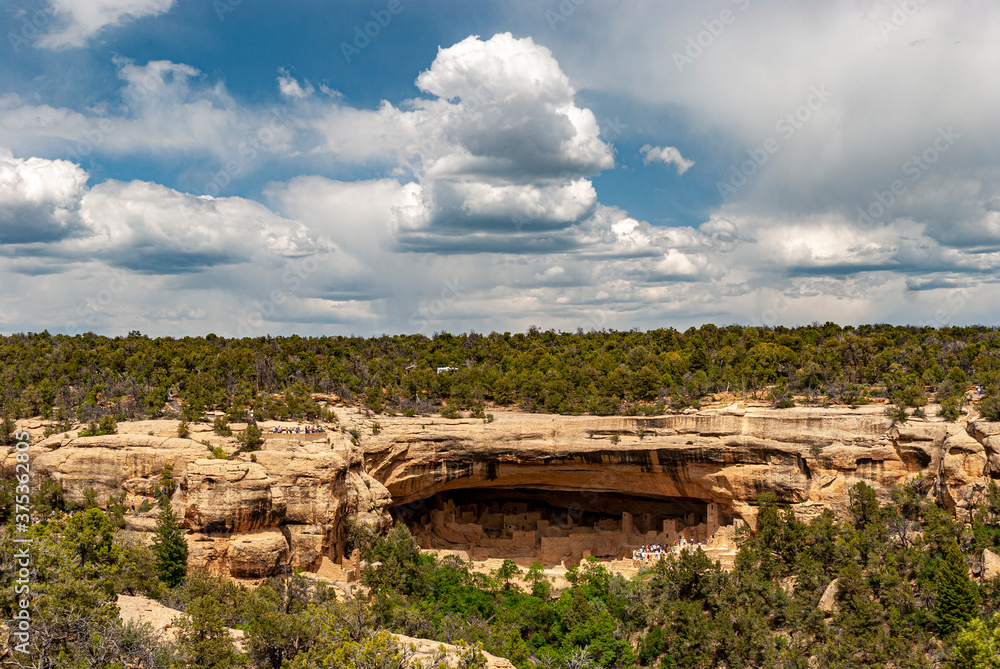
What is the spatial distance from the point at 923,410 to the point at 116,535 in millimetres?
37323

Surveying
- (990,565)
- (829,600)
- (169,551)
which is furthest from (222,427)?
(990,565)

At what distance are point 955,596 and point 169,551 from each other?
29347 millimetres

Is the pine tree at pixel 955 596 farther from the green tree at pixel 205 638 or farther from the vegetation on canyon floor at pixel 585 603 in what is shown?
the green tree at pixel 205 638

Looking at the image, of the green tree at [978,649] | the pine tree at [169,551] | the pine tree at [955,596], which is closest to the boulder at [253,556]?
the pine tree at [169,551]

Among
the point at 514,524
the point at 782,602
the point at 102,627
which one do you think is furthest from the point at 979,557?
the point at 102,627

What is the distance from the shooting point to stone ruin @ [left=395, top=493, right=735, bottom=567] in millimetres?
38031

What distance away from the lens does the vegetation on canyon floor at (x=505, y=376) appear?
38875 mm

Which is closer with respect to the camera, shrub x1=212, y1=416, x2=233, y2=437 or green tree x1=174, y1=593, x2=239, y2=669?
green tree x1=174, y1=593, x2=239, y2=669

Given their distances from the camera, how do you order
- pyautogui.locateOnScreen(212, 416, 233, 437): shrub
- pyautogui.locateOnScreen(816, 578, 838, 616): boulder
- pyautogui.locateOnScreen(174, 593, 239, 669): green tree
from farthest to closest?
1. pyautogui.locateOnScreen(212, 416, 233, 437): shrub
2. pyautogui.locateOnScreen(816, 578, 838, 616): boulder
3. pyautogui.locateOnScreen(174, 593, 239, 669): green tree

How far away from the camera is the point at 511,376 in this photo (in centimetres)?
4672

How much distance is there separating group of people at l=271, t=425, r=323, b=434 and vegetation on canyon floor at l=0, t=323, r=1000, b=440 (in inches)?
95.0

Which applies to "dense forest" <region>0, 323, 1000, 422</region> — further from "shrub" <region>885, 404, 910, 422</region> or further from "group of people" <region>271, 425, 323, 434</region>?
"group of people" <region>271, 425, 323, 434</region>

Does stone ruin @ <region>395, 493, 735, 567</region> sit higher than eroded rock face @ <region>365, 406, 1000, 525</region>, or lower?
lower

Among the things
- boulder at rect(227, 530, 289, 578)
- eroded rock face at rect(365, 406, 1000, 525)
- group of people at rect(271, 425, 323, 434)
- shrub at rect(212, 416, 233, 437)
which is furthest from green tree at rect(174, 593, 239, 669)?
eroded rock face at rect(365, 406, 1000, 525)
